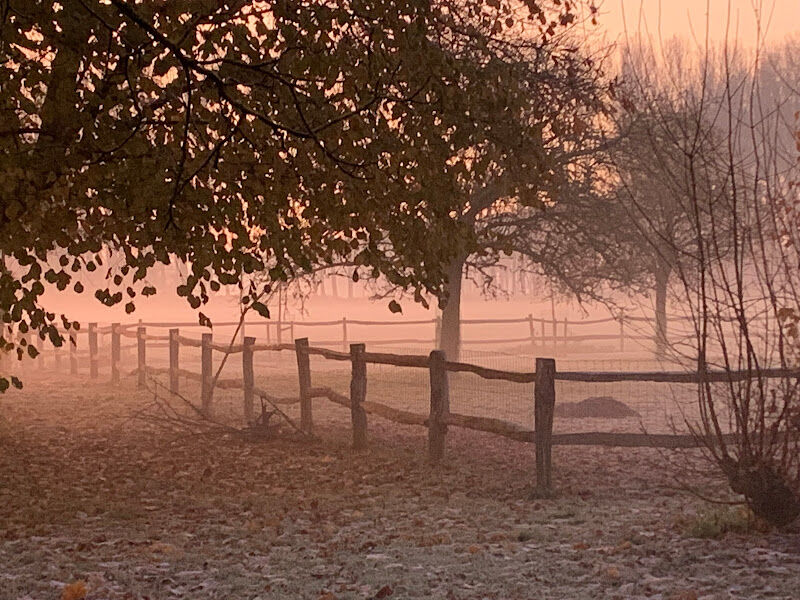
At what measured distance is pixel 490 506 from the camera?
9.29 metres

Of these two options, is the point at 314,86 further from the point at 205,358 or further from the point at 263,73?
the point at 205,358

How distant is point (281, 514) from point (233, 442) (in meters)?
4.48

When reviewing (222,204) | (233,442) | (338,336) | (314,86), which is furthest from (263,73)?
(338,336)

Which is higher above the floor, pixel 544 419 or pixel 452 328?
pixel 452 328

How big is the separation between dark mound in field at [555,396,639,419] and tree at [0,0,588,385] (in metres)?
10.8

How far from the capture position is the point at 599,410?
17172 millimetres

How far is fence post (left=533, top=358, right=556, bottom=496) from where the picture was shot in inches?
381

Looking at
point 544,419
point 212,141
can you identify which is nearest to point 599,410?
point 544,419

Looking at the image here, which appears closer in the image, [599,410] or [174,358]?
[599,410]

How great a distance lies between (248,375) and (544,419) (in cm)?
694

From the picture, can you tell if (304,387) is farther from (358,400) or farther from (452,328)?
(452,328)

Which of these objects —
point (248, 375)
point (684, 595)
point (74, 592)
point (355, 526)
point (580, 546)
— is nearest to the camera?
point (684, 595)

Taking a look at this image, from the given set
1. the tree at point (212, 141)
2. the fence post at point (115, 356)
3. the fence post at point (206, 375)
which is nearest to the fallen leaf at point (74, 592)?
the tree at point (212, 141)

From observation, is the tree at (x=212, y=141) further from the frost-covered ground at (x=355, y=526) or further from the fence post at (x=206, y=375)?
the fence post at (x=206, y=375)
